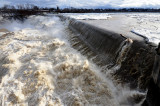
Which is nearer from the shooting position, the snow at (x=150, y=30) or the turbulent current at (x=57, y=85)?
the turbulent current at (x=57, y=85)

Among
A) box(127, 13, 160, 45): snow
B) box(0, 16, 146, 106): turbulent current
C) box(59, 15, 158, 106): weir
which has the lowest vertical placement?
box(0, 16, 146, 106): turbulent current

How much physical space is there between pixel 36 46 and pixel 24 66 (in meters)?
3.00

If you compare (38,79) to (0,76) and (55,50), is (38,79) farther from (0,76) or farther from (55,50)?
(55,50)

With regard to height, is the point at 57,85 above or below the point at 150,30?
below

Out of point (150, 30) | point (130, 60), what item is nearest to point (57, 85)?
point (130, 60)

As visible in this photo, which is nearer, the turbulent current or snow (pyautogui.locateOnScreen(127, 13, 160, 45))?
the turbulent current

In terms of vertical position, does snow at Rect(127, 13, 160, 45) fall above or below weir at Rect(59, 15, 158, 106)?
above

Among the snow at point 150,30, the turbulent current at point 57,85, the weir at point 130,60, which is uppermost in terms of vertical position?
the snow at point 150,30

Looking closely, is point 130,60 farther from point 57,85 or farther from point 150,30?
point 150,30

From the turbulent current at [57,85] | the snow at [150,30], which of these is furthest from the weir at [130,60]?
the snow at [150,30]

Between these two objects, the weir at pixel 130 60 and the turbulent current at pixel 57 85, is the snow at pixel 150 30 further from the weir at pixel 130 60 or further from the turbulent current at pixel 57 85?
the turbulent current at pixel 57 85

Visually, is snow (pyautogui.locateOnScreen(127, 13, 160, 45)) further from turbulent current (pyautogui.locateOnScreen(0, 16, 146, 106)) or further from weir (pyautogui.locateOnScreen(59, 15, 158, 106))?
turbulent current (pyautogui.locateOnScreen(0, 16, 146, 106))

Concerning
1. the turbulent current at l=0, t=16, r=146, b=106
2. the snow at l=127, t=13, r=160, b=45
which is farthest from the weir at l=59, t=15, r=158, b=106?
the snow at l=127, t=13, r=160, b=45

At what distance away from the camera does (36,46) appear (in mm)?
8648
